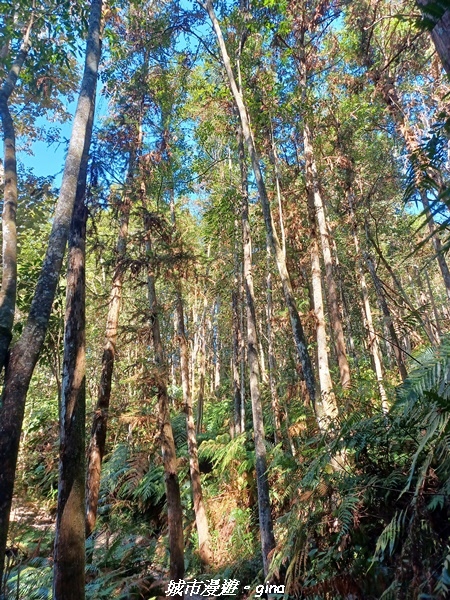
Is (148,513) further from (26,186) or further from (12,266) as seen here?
(26,186)

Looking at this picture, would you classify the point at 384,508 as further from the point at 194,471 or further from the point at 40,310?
the point at 194,471

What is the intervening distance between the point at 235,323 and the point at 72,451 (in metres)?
9.76

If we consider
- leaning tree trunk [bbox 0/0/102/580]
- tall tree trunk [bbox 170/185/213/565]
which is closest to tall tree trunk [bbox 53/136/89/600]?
leaning tree trunk [bbox 0/0/102/580]

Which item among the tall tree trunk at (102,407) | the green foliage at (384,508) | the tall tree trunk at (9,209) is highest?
the tall tree trunk at (9,209)

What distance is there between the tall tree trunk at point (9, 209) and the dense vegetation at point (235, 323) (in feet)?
0.13

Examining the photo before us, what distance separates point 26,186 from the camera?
11008 millimetres

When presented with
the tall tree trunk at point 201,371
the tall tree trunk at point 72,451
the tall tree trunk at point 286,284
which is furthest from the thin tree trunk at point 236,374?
the tall tree trunk at point 72,451

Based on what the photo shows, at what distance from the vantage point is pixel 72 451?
374 centimetres

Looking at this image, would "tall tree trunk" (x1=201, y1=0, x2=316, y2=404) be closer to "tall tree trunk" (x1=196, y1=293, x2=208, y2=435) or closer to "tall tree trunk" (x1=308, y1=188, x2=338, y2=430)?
"tall tree trunk" (x1=308, y1=188, x2=338, y2=430)

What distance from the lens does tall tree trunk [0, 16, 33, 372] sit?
5.33 metres

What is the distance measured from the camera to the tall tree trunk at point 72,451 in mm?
3400

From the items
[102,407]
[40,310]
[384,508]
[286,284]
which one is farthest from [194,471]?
[384,508]

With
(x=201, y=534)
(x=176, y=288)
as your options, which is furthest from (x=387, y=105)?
(x=201, y=534)

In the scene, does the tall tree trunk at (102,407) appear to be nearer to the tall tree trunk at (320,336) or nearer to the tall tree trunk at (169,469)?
the tall tree trunk at (169,469)
